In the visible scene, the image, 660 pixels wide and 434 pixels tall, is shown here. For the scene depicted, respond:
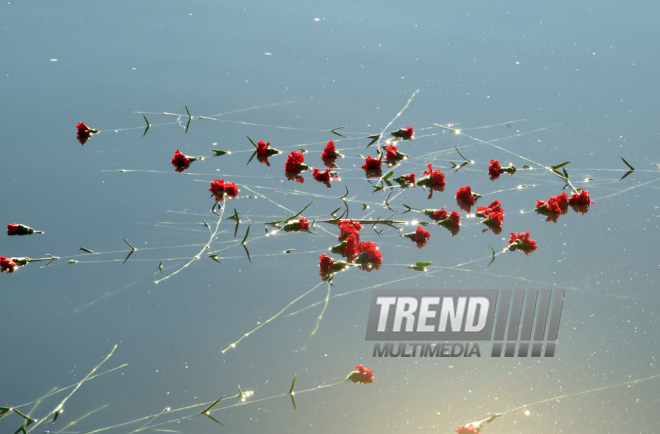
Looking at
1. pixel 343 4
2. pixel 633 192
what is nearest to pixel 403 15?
pixel 343 4

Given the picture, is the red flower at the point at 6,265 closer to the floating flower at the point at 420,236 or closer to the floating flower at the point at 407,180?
the floating flower at the point at 420,236

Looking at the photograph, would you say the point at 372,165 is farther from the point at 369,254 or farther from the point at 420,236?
the point at 369,254

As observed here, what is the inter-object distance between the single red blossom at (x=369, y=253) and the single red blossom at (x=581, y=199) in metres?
0.79

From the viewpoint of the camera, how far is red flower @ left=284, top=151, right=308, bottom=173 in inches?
85.4

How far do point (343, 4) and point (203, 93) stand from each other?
6.22ft

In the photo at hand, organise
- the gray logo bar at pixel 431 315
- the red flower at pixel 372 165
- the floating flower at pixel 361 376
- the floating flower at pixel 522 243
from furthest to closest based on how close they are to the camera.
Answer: the red flower at pixel 372 165, the floating flower at pixel 522 243, the gray logo bar at pixel 431 315, the floating flower at pixel 361 376

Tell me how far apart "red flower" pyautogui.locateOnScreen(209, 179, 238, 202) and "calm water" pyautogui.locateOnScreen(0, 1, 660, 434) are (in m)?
0.04

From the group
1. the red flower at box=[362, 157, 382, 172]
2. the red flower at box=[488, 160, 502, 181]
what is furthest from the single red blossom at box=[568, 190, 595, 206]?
the red flower at box=[362, 157, 382, 172]

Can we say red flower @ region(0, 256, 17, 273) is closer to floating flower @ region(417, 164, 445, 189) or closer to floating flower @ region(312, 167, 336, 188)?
floating flower @ region(312, 167, 336, 188)

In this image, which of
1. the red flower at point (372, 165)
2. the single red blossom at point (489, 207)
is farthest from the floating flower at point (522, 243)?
the red flower at point (372, 165)

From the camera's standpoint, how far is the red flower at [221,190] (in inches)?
78.2

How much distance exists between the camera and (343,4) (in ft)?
14.3

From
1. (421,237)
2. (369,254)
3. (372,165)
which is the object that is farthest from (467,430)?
(372,165)

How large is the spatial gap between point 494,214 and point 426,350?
615 mm
